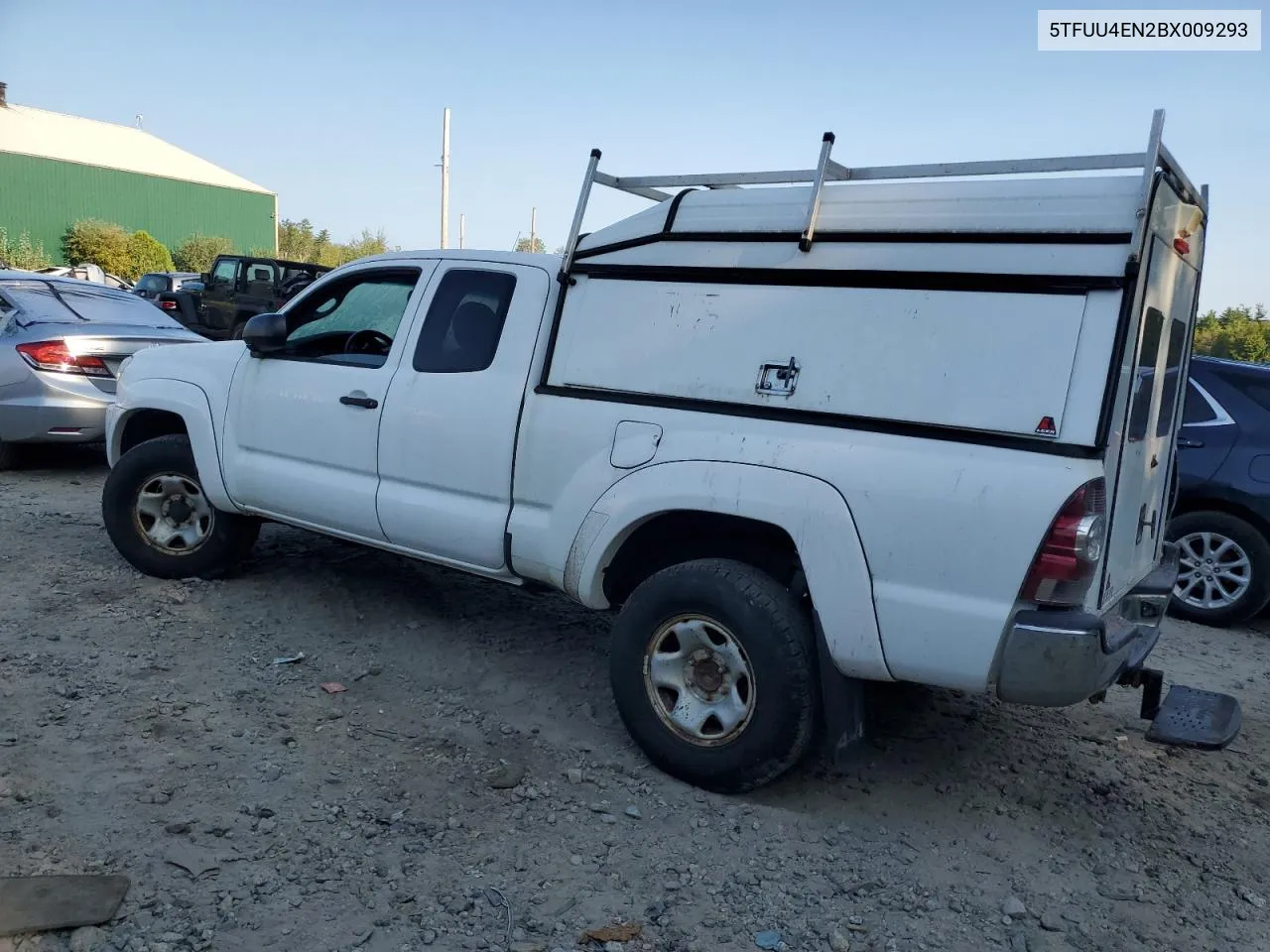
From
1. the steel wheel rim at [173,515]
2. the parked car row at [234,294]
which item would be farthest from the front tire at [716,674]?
the parked car row at [234,294]

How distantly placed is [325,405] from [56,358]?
429 centimetres

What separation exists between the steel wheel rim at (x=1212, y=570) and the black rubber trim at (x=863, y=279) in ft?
12.5

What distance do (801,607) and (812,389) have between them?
30.3 inches

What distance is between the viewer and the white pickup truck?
10.1ft

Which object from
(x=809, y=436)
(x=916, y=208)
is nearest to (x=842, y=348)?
(x=809, y=436)

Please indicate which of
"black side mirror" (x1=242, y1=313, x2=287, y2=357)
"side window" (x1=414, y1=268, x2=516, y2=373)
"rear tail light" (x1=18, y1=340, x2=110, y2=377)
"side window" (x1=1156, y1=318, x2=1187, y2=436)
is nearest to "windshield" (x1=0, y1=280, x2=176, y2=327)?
"rear tail light" (x1=18, y1=340, x2=110, y2=377)

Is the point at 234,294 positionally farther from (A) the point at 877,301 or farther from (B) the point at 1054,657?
(B) the point at 1054,657

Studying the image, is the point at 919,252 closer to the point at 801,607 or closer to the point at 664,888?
the point at 801,607

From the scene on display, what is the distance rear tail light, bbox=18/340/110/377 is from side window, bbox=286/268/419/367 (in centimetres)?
375

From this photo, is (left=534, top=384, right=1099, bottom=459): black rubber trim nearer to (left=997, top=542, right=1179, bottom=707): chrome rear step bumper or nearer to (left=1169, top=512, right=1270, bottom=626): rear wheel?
(left=997, top=542, right=1179, bottom=707): chrome rear step bumper

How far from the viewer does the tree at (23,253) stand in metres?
35.4

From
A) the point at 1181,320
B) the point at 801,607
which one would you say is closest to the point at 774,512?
the point at 801,607

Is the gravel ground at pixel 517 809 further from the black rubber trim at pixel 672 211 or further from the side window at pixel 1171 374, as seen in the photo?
the black rubber trim at pixel 672 211

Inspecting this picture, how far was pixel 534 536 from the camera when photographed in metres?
4.13
